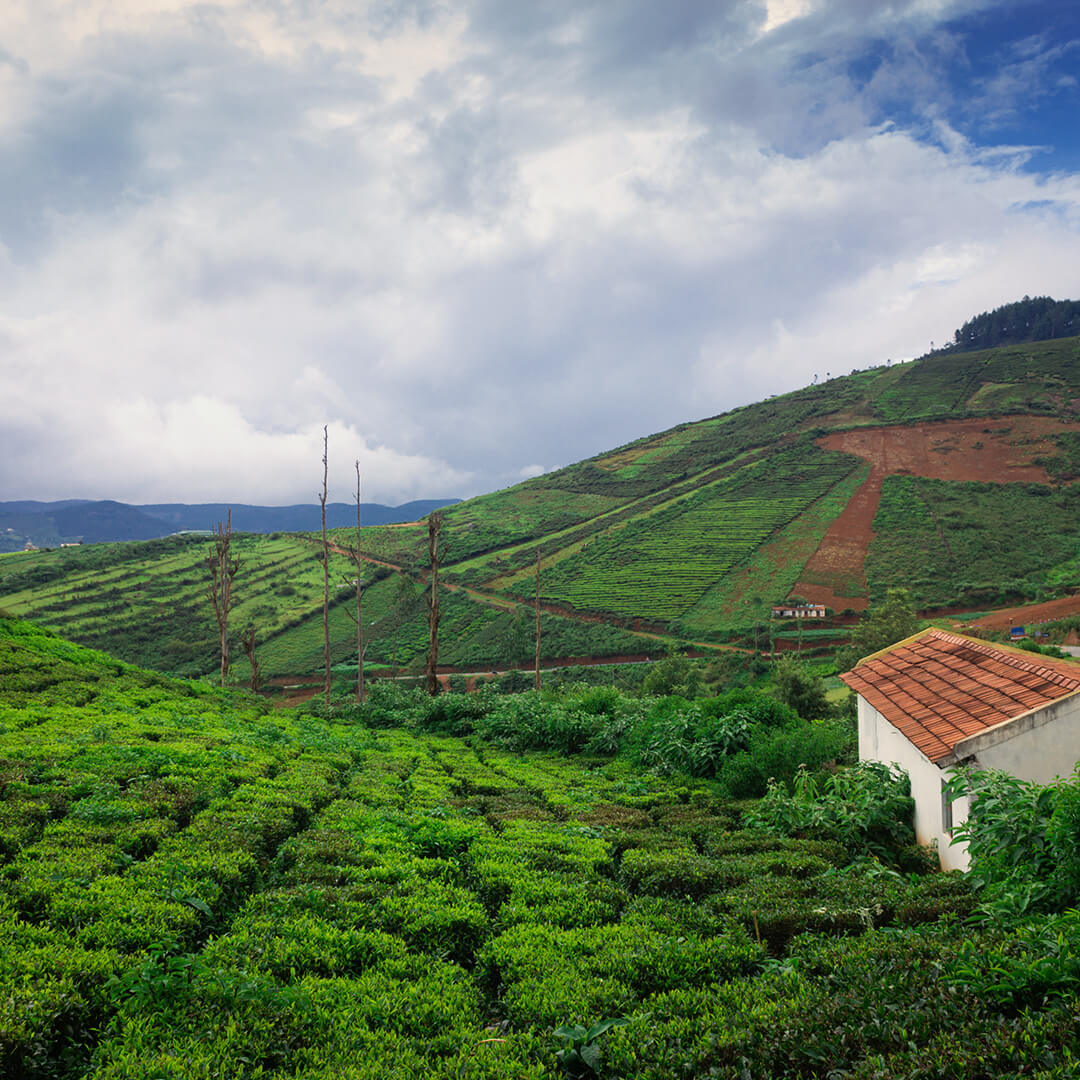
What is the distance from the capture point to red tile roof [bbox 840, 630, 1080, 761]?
30.1 feet

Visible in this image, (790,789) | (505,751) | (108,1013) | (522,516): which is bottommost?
(505,751)

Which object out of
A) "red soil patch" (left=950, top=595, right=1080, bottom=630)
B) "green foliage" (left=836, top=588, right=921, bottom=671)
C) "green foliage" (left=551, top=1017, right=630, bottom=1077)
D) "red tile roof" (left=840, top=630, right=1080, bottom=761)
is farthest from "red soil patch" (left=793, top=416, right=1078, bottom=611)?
"green foliage" (left=551, top=1017, right=630, bottom=1077)

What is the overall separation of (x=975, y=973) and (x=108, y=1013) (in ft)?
19.9

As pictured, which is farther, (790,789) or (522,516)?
(522,516)

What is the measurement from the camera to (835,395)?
136 meters

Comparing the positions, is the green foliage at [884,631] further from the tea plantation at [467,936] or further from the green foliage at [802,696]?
the tea plantation at [467,936]

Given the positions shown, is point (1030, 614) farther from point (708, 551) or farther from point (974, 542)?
point (708, 551)

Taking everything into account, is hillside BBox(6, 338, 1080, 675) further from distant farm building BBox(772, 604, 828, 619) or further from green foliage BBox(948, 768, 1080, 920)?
green foliage BBox(948, 768, 1080, 920)

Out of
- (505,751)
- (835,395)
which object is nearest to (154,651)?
(505,751)

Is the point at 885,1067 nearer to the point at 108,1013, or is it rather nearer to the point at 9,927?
the point at 108,1013

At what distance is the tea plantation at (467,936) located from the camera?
402cm

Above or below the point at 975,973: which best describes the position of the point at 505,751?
below

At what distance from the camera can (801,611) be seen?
65.6 metres

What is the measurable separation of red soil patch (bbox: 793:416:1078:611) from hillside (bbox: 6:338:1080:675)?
13.9 inches
